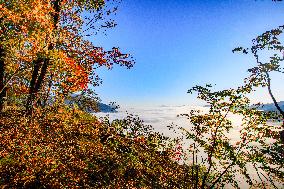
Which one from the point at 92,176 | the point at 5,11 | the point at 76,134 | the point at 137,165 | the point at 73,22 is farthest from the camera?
the point at 73,22

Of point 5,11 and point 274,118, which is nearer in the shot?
point 5,11

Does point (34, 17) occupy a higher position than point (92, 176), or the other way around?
point (34, 17)

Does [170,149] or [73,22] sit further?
[170,149]

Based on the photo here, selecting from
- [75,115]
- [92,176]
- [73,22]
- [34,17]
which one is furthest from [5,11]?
[75,115]

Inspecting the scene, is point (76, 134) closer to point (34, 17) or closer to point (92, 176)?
point (92, 176)

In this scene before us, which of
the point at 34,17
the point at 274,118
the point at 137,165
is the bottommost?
the point at 137,165

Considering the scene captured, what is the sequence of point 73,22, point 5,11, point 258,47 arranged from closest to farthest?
point 5,11
point 258,47
point 73,22

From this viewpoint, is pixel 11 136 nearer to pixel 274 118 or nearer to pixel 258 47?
pixel 274 118

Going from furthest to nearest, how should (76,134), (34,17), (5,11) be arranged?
1. (76,134)
2. (34,17)
3. (5,11)

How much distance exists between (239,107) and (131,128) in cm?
1115

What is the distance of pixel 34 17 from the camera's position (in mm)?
11898

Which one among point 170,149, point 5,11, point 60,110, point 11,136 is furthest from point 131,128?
point 5,11

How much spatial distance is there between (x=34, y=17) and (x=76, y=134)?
765 centimetres

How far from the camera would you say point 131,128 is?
878 inches
